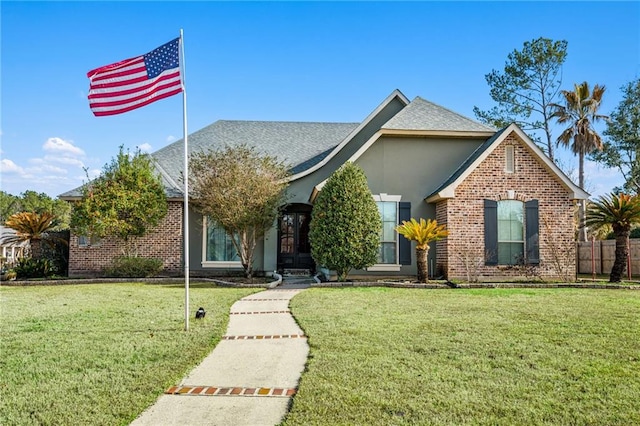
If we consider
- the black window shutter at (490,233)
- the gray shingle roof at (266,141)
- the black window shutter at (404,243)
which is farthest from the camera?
the gray shingle roof at (266,141)

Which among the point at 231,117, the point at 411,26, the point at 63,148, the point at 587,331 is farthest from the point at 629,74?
the point at 63,148

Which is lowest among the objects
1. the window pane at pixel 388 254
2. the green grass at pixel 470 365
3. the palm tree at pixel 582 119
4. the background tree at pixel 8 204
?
the green grass at pixel 470 365

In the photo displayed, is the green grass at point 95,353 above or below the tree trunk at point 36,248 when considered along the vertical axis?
below

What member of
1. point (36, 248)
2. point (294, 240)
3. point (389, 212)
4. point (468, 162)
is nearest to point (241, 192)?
point (294, 240)

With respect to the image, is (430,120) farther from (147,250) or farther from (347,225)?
(147,250)

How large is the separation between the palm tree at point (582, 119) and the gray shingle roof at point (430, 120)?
50.1 feet

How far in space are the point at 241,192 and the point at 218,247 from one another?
11.6ft

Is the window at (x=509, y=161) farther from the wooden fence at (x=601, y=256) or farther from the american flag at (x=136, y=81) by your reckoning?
the american flag at (x=136, y=81)

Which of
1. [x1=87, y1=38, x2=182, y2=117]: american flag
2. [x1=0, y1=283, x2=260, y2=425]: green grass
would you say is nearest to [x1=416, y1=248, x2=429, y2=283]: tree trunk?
[x1=0, y1=283, x2=260, y2=425]: green grass

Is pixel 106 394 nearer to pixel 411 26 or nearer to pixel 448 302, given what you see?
pixel 448 302

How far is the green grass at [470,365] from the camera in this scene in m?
4.00

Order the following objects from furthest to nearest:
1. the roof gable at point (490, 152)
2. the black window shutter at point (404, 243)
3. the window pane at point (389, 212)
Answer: the window pane at point (389, 212), the black window shutter at point (404, 243), the roof gable at point (490, 152)

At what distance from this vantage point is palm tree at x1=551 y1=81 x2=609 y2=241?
28812 millimetres

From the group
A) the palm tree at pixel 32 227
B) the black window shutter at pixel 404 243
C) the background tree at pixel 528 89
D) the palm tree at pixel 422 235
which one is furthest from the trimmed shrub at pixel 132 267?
the background tree at pixel 528 89
